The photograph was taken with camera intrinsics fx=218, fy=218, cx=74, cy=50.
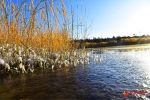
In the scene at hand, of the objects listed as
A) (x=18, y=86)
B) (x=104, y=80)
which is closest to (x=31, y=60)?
(x=18, y=86)

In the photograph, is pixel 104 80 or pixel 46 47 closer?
pixel 104 80

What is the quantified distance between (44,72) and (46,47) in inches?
36.8

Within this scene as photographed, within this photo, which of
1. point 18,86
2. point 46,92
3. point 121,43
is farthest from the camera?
point 121,43

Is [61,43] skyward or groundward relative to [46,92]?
skyward

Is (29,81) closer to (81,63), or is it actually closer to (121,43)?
(81,63)

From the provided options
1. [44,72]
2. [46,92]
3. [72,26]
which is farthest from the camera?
[72,26]

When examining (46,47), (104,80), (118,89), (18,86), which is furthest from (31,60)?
(118,89)

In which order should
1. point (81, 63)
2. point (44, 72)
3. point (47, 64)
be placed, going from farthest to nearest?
point (81, 63), point (47, 64), point (44, 72)

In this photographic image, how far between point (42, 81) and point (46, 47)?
67.2 inches

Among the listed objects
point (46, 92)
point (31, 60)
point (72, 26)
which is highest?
point (72, 26)

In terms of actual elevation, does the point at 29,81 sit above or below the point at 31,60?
below

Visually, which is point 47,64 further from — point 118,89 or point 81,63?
point 118,89

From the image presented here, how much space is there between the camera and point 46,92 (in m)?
3.02

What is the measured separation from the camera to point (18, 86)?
11.0 feet
